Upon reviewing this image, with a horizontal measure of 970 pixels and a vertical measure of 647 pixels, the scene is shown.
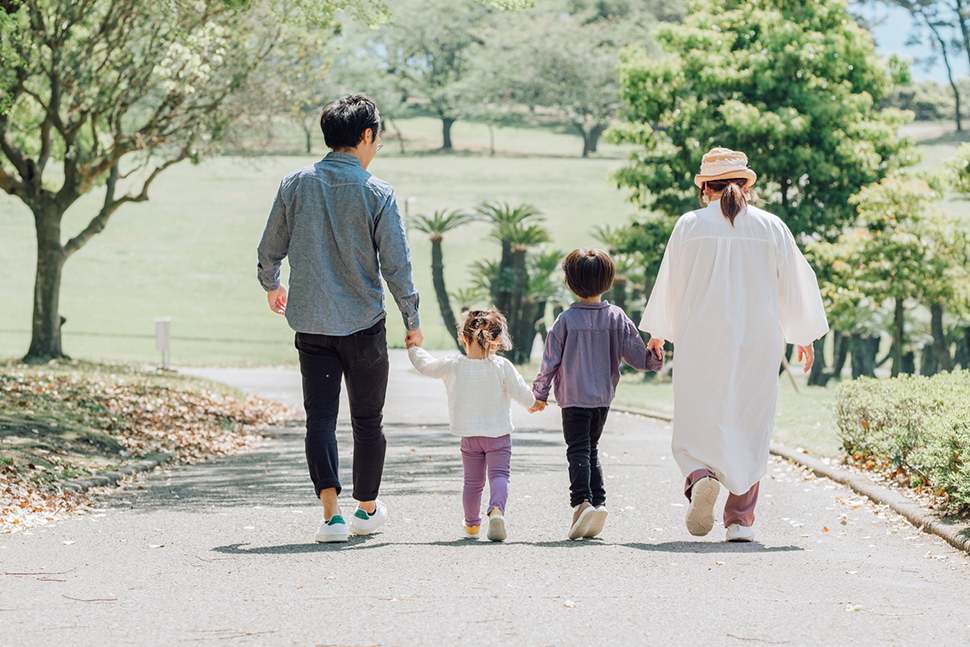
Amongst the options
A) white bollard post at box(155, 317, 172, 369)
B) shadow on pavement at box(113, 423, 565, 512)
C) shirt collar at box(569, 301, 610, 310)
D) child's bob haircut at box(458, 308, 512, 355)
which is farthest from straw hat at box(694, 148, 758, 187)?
white bollard post at box(155, 317, 172, 369)

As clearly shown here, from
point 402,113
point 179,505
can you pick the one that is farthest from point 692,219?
point 402,113

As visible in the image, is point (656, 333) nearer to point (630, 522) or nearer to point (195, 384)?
point (630, 522)

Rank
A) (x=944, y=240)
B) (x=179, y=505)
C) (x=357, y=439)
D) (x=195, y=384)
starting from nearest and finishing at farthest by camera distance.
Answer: (x=357, y=439)
(x=179, y=505)
(x=195, y=384)
(x=944, y=240)

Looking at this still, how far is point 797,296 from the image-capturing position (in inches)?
223

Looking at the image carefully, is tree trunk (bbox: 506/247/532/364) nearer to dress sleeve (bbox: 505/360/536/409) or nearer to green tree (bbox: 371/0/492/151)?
dress sleeve (bbox: 505/360/536/409)

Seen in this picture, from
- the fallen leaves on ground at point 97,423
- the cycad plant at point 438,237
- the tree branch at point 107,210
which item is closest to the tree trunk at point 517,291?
the cycad plant at point 438,237

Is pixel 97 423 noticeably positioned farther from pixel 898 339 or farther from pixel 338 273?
pixel 898 339

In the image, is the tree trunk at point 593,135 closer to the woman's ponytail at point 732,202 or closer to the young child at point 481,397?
the woman's ponytail at point 732,202

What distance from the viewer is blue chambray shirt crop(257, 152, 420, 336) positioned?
17.0 ft

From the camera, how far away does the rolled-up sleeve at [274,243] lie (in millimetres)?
5289

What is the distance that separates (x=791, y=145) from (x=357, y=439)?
776 inches

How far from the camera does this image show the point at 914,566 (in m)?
5.02

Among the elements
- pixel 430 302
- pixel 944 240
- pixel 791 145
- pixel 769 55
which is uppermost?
pixel 769 55

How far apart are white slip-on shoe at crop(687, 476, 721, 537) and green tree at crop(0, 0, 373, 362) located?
14.0 m
